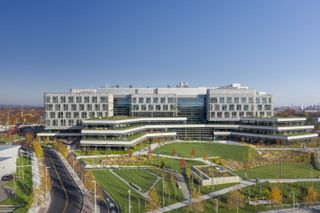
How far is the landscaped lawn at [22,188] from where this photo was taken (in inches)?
1641

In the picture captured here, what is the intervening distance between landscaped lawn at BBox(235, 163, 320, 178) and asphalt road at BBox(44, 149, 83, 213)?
33177 mm

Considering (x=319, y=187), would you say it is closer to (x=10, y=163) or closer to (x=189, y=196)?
(x=189, y=196)

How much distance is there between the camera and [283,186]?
165 ft

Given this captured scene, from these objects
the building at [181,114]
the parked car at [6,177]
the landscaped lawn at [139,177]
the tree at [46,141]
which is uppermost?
the building at [181,114]

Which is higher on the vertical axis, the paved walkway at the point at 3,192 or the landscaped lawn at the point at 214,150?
the landscaped lawn at the point at 214,150

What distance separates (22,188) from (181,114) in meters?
75.0

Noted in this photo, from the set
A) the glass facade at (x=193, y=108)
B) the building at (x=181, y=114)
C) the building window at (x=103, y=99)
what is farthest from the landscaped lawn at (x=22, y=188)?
the glass facade at (x=193, y=108)

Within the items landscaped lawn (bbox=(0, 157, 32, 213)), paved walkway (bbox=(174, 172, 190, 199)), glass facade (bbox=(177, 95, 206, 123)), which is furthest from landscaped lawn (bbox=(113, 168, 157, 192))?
glass facade (bbox=(177, 95, 206, 123))

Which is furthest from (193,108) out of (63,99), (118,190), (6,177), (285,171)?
(6,177)

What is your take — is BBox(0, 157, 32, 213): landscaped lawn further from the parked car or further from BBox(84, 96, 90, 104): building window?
BBox(84, 96, 90, 104): building window

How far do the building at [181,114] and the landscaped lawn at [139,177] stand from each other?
31014 mm

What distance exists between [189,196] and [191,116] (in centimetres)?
7219

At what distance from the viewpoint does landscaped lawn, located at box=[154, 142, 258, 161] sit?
77.8m

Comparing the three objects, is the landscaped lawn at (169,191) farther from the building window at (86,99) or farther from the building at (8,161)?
the building window at (86,99)
